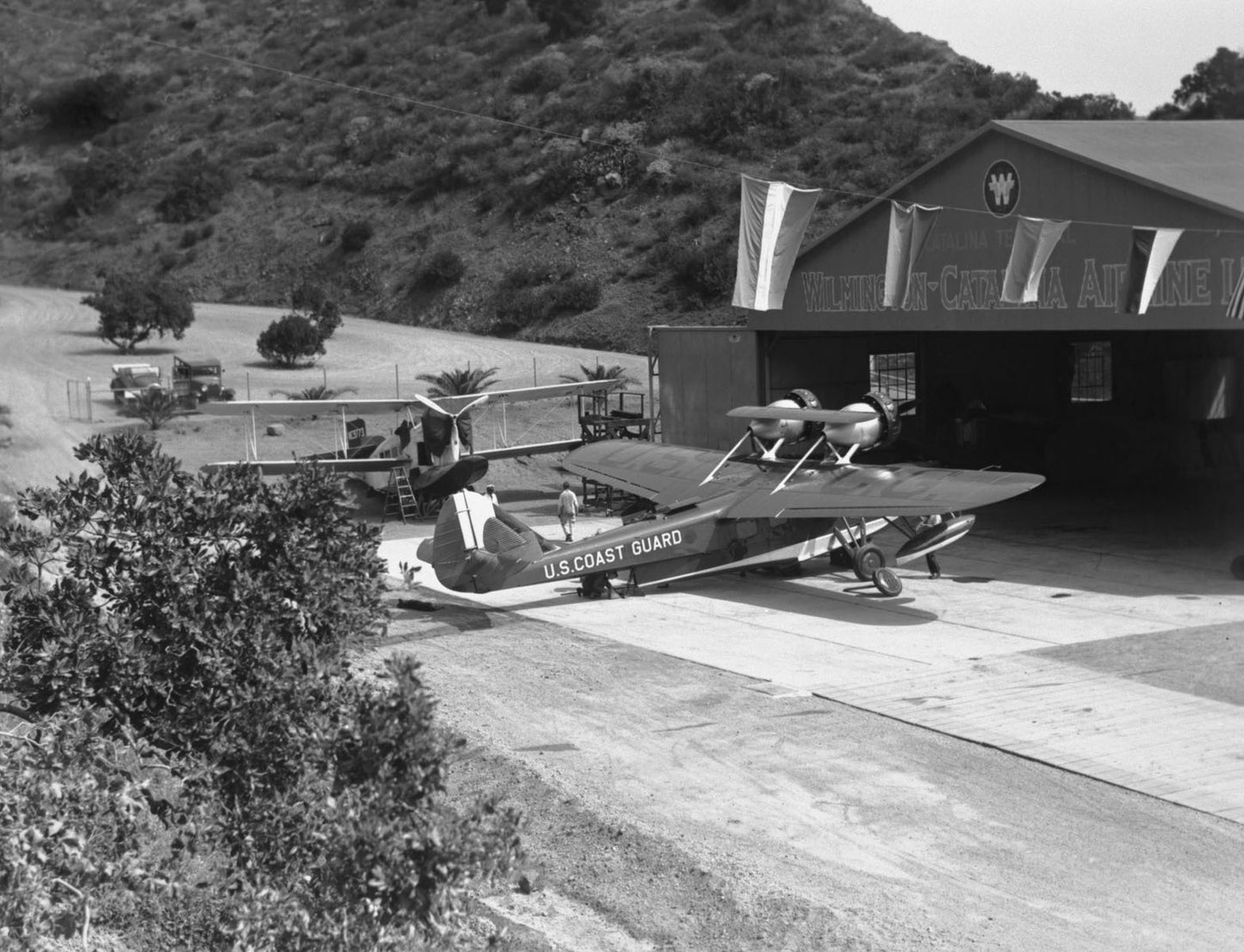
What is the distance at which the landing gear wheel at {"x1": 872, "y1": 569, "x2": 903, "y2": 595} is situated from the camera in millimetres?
21531

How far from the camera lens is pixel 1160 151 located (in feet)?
84.0

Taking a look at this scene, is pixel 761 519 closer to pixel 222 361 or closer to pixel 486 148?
pixel 222 361

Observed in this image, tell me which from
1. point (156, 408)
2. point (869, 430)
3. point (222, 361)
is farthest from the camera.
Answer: point (222, 361)

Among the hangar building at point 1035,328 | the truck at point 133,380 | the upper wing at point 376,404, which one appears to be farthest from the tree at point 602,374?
the truck at point 133,380

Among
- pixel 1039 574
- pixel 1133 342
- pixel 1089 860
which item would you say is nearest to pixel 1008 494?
pixel 1039 574

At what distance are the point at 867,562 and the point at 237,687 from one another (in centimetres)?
1551

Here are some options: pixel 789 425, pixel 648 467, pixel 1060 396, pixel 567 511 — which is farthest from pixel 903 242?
pixel 1060 396

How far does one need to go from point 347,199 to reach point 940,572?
60021 millimetres

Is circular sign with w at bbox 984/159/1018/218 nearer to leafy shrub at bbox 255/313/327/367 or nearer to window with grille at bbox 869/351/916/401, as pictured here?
window with grille at bbox 869/351/916/401

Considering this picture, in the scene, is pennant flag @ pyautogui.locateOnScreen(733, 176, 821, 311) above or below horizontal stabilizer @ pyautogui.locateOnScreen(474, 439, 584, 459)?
above

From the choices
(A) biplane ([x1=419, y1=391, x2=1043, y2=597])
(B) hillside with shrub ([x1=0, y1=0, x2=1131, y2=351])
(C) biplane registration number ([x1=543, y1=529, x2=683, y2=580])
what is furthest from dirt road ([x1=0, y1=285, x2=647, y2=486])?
(C) biplane registration number ([x1=543, y1=529, x2=683, y2=580])

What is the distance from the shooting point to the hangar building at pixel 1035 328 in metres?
22.6

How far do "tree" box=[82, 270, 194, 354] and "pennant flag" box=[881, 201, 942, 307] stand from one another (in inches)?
1558

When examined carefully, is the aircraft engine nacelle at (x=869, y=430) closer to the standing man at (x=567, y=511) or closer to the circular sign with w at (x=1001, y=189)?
the circular sign with w at (x=1001, y=189)
